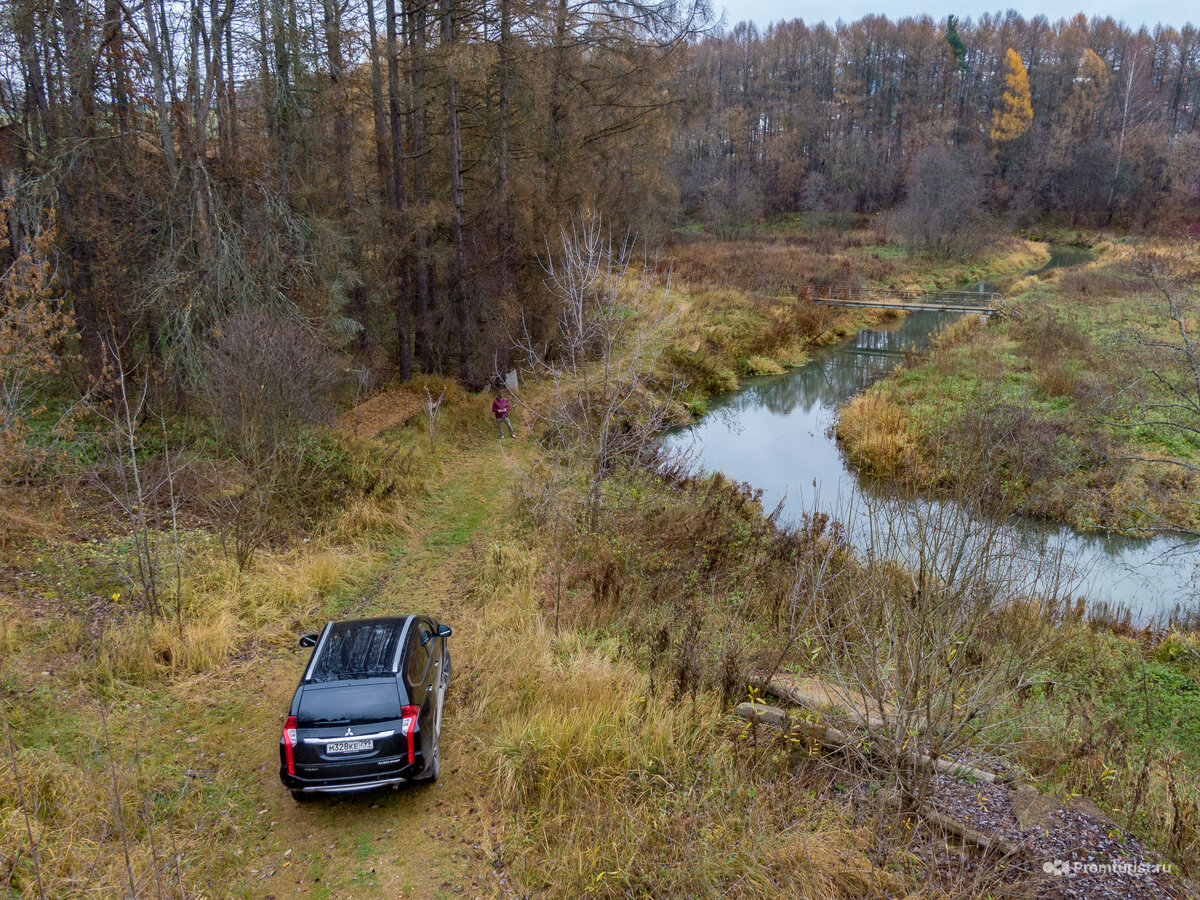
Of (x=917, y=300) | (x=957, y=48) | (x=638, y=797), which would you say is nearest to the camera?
(x=638, y=797)

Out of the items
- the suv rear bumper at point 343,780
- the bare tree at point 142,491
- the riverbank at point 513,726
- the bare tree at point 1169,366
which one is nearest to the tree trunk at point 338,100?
the bare tree at point 142,491

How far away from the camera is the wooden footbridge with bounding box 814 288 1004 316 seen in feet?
110

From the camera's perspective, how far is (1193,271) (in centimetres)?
2591

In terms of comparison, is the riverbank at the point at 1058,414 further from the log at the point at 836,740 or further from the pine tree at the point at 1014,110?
the pine tree at the point at 1014,110

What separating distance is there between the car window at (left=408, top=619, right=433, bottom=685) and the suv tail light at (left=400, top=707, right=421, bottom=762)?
12.3 inches

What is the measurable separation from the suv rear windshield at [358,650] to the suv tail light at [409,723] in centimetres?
43

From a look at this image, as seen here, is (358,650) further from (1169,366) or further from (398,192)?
(1169,366)

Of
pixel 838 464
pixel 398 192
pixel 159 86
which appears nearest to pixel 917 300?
pixel 838 464

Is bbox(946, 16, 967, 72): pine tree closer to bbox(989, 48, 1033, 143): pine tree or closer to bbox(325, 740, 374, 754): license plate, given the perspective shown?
bbox(989, 48, 1033, 143): pine tree

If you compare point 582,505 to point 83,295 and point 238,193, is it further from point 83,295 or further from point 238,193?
point 83,295

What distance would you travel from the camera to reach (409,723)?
6.29 meters

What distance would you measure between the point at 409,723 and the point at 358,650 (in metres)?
1.01

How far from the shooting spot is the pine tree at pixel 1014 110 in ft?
224

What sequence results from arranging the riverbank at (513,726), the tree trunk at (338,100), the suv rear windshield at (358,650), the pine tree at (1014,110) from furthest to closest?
the pine tree at (1014,110) → the tree trunk at (338,100) → the suv rear windshield at (358,650) → the riverbank at (513,726)
